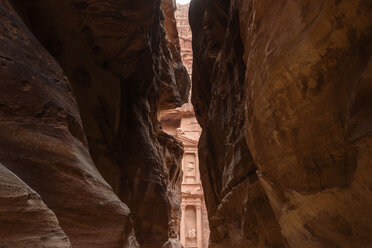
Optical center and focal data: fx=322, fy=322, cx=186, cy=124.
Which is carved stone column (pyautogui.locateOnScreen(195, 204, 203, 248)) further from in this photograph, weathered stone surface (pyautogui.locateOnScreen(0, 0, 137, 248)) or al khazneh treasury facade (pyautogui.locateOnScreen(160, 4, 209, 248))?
weathered stone surface (pyautogui.locateOnScreen(0, 0, 137, 248))

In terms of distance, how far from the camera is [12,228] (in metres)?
2.23

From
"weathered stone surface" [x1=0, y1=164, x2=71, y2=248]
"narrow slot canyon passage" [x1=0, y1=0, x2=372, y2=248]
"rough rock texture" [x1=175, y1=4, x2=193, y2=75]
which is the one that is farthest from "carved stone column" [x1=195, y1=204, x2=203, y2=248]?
"weathered stone surface" [x1=0, y1=164, x2=71, y2=248]

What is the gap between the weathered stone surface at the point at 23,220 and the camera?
2199 mm

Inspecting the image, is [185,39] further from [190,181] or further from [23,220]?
[23,220]

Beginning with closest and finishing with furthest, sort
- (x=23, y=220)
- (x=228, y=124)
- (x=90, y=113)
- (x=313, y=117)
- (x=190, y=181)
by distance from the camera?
(x=23, y=220) → (x=313, y=117) → (x=228, y=124) → (x=90, y=113) → (x=190, y=181)

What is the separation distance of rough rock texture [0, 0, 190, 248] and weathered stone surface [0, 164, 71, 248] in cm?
103

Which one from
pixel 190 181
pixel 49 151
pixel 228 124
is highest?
pixel 190 181

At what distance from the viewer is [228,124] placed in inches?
247

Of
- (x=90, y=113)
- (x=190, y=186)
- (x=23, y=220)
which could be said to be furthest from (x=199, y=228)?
(x=23, y=220)

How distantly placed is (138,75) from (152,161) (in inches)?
101

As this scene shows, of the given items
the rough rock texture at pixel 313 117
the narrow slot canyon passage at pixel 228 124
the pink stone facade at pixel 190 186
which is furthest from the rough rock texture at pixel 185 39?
the rough rock texture at pixel 313 117

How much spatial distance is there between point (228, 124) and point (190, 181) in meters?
18.2

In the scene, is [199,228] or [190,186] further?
[190,186]

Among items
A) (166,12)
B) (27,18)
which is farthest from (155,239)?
(166,12)
